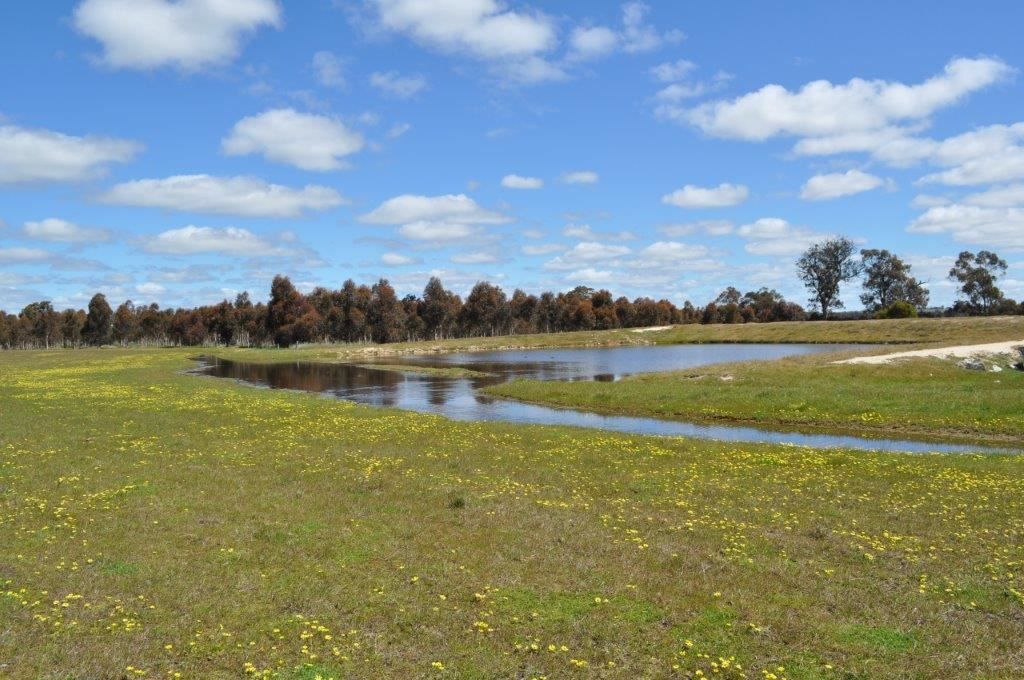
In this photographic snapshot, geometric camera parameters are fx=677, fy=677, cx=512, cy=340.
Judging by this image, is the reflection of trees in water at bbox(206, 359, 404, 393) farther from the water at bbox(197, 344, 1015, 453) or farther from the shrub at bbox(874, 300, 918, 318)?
the shrub at bbox(874, 300, 918, 318)

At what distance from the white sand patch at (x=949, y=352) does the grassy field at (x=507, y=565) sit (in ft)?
122

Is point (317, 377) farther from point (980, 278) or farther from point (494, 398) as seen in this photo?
point (980, 278)

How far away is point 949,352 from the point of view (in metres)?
61.1

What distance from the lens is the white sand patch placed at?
198 feet

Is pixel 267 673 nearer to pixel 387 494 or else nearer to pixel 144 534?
pixel 144 534

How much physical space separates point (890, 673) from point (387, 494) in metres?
14.4

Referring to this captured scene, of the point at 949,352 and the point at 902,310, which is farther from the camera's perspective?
the point at 902,310

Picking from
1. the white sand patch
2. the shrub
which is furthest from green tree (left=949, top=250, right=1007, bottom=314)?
the white sand patch

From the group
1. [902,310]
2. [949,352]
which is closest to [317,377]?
[949,352]

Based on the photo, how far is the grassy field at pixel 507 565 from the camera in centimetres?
1070

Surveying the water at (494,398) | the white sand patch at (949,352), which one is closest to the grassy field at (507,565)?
the water at (494,398)

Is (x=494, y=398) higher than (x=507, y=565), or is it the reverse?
(x=507, y=565)

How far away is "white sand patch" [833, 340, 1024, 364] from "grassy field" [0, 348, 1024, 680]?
37.1 m

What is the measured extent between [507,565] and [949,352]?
61126 millimetres
